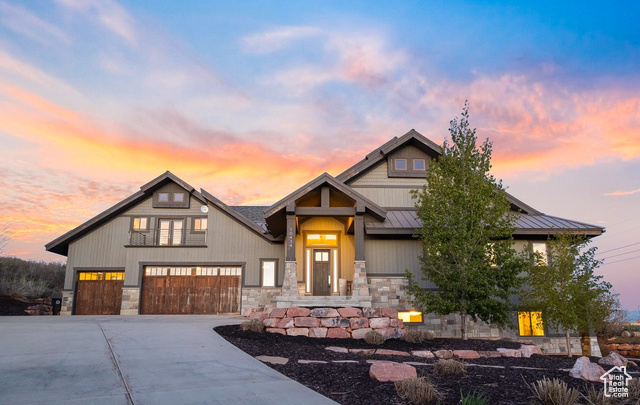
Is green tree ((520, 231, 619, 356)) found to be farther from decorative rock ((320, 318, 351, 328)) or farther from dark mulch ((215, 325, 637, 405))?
decorative rock ((320, 318, 351, 328))

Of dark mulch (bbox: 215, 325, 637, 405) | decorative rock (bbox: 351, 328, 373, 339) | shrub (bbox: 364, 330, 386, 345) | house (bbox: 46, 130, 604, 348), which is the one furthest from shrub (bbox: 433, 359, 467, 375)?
house (bbox: 46, 130, 604, 348)

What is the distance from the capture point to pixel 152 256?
70.7 feet

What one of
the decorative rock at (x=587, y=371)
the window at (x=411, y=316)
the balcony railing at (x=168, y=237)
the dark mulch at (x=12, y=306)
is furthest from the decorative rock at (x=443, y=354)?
the dark mulch at (x=12, y=306)

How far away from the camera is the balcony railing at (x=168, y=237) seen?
21.9 meters

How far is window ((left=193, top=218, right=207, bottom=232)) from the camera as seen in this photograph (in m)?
22.1

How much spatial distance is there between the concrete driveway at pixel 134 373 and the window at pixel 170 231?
12467mm

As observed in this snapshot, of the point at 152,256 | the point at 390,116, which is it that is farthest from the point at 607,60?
the point at 152,256

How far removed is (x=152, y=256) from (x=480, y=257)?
15593 millimetres

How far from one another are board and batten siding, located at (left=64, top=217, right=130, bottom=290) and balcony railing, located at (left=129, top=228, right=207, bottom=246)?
623 mm

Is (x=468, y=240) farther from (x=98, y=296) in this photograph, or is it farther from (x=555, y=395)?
(x=98, y=296)

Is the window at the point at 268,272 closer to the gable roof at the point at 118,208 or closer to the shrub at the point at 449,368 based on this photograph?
the gable roof at the point at 118,208

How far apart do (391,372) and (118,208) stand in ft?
62.2

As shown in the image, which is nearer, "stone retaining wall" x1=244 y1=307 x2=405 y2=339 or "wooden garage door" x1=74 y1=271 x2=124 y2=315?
"stone retaining wall" x1=244 y1=307 x2=405 y2=339

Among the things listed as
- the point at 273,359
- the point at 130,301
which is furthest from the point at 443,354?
the point at 130,301
